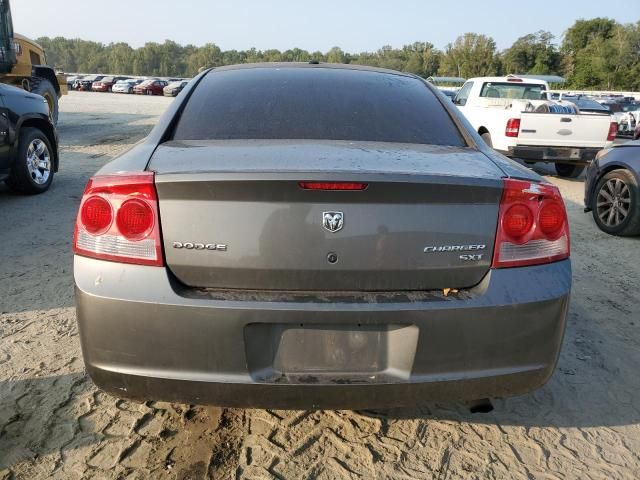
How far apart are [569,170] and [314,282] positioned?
9961mm

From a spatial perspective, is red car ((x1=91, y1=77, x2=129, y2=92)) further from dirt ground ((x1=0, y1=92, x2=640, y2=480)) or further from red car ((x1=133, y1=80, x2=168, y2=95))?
dirt ground ((x1=0, y1=92, x2=640, y2=480))

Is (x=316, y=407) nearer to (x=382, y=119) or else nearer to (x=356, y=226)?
(x=356, y=226)

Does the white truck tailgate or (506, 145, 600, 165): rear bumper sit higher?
the white truck tailgate

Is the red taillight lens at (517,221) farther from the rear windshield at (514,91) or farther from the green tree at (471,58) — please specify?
the green tree at (471,58)

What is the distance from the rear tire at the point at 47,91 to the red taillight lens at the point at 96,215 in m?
13.0

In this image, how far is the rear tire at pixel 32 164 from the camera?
6848 mm

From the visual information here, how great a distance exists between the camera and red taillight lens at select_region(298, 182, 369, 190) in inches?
75.2

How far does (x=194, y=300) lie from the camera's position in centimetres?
192

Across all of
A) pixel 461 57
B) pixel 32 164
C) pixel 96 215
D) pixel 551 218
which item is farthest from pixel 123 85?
pixel 461 57

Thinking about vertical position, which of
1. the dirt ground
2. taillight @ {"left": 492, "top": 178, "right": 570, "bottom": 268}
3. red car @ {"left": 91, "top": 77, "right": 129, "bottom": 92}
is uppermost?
taillight @ {"left": 492, "top": 178, "right": 570, "bottom": 268}

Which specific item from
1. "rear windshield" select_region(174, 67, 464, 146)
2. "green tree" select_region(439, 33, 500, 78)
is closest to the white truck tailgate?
"rear windshield" select_region(174, 67, 464, 146)

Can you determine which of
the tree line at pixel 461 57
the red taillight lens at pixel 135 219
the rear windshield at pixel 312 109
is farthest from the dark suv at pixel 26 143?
the tree line at pixel 461 57

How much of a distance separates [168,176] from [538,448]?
2.01 metres

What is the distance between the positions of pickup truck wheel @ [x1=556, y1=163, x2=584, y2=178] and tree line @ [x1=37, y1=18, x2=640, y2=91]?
1122 inches
